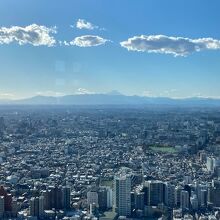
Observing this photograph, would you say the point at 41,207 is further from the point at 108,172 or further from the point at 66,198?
the point at 108,172

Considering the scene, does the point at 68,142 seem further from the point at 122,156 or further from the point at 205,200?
the point at 205,200

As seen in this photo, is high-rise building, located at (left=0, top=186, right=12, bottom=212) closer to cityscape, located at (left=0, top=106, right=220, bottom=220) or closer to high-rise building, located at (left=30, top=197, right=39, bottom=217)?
cityscape, located at (left=0, top=106, right=220, bottom=220)

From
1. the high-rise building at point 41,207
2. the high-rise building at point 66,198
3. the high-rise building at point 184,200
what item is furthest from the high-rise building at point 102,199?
the high-rise building at point 184,200

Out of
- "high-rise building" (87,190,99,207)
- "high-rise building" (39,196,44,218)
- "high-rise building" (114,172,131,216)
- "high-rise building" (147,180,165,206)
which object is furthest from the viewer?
"high-rise building" (147,180,165,206)

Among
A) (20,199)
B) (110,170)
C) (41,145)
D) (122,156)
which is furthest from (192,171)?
(41,145)

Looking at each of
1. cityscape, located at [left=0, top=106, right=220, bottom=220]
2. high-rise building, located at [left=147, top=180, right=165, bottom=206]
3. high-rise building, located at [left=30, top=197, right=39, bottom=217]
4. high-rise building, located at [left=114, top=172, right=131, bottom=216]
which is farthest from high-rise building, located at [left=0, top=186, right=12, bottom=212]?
high-rise building, located at [left=147, top=180, right=165, bottom=206]

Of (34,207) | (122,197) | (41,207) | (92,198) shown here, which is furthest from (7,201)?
(122,197)

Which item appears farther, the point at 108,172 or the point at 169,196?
the point at 108,172

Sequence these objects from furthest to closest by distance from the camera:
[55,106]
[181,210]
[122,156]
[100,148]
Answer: [55,106], [100,148], [122,156], [181,210]

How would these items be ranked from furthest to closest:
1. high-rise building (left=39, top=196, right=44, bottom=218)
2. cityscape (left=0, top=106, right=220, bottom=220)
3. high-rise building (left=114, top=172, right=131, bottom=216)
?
cityscape (left=0, top=106, right=220, bottom=220) → high-rise building (left=114, top=172, right=131, bottom=216) → high-rise building (left=39, top=196, right=44, bottom=218)
